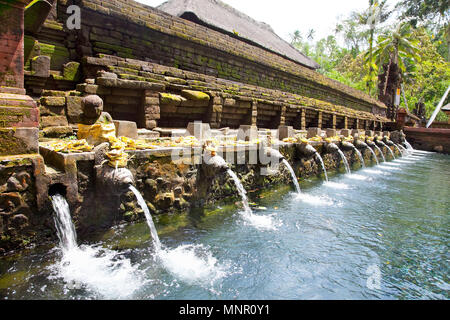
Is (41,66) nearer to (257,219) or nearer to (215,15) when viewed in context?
(257,219)

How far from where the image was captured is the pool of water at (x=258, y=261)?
2.92 metres

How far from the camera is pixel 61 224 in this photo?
3.51 metres

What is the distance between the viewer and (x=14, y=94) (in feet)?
10.8

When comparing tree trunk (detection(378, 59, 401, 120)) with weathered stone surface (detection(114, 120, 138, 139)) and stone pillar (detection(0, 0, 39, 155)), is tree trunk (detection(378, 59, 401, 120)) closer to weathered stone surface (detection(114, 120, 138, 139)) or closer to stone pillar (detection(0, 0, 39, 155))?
weathered stone surface (detection(114, 120, 138, 139))

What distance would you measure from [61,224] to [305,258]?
10.8 ft

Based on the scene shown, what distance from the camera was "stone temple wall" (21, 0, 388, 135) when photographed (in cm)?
585

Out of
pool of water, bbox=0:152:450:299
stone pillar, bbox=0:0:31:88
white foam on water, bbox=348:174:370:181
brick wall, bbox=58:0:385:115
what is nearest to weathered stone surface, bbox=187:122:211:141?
pool of water, bbox=0:152:450:299

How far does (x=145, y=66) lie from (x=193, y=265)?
5.05 m

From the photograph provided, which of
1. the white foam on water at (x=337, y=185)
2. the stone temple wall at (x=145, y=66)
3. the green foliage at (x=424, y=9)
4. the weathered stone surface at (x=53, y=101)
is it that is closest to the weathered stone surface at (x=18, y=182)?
the stone temple wall at (x=145, y=66)

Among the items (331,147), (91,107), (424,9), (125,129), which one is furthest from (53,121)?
(424,9)

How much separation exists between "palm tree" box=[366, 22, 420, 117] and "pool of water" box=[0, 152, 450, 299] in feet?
84.9

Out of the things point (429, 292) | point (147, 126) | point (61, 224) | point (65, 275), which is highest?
point (147, 126)

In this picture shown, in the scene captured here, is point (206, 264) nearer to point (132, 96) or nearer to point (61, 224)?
point (61, 224)
